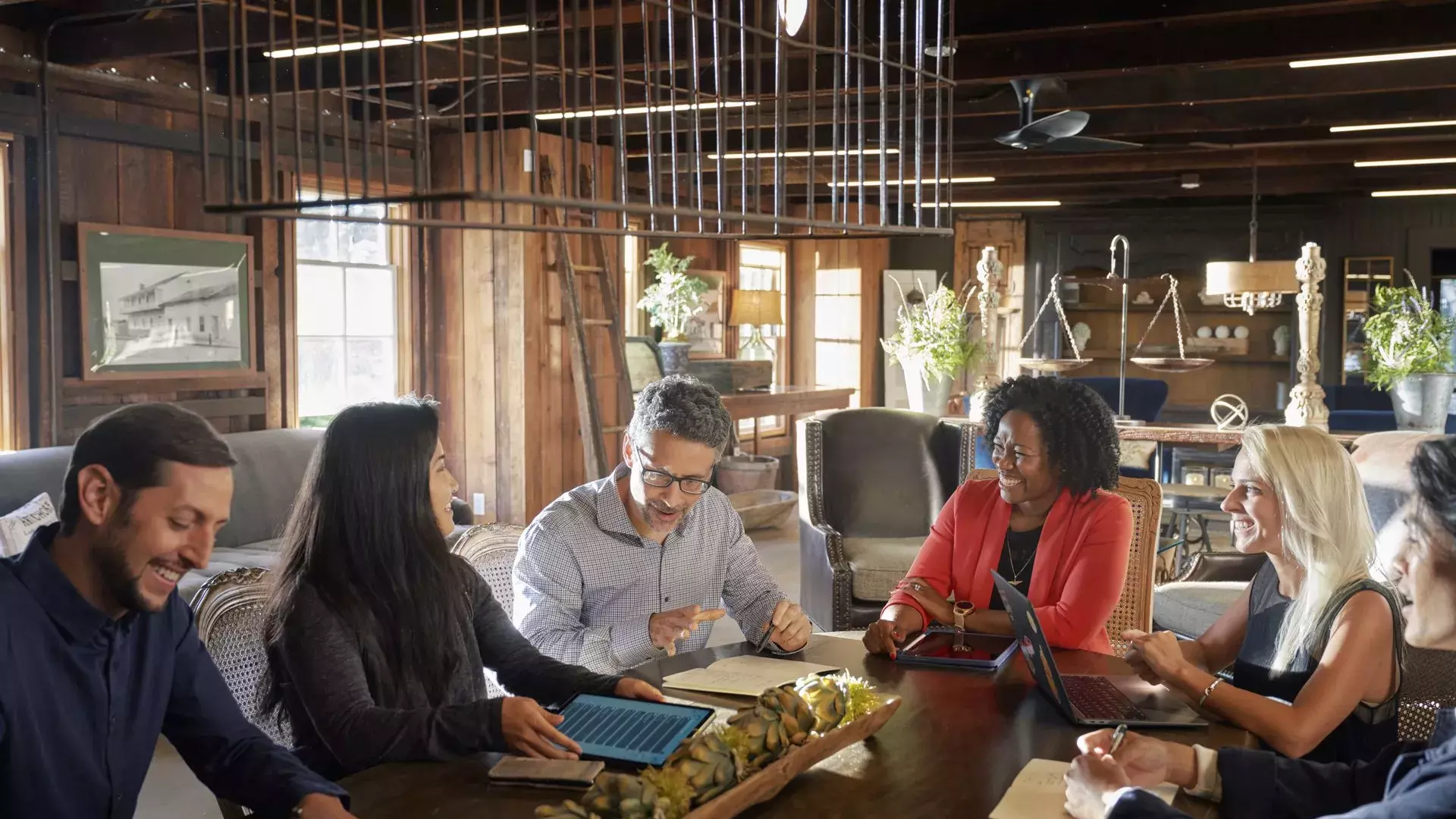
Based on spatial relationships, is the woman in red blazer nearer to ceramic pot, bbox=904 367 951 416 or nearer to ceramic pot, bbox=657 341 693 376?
ceramic pot, bbox=904 367 951 416

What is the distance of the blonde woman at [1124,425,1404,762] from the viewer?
76.6 inches

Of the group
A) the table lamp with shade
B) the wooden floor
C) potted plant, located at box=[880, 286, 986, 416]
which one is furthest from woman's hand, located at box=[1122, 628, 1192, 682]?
the table lamp with shade

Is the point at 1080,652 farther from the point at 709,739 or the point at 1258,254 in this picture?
the point at 1258,254

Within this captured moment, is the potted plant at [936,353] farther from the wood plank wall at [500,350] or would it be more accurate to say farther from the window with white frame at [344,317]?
the window with white frame at [344,317]

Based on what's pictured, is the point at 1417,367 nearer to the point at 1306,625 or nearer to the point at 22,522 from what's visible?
the point at 1306,625

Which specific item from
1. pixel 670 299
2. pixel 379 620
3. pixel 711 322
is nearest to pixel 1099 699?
pixel 379 620

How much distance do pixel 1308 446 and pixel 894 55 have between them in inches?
127

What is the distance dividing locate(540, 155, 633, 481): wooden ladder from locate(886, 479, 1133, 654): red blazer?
13.1 feet

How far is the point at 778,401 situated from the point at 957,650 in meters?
6.21

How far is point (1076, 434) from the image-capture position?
2863 mm

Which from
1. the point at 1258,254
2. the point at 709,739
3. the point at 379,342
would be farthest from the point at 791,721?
the point at 1258,254

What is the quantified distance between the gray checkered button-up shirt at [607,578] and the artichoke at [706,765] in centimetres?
90

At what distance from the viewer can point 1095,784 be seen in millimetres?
1605

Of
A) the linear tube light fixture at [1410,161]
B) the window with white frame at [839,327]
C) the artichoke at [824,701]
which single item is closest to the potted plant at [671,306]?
the window with white frame at [839,327]
